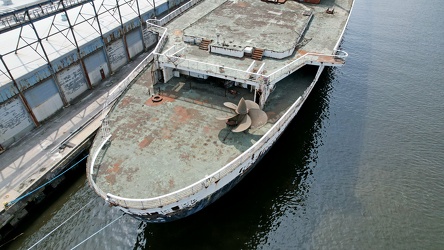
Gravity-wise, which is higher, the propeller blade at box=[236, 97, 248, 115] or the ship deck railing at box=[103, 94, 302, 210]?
the propeller blade at box=[236, 97, 248, 115]

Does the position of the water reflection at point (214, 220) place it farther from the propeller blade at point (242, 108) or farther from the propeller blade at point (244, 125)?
the propeller blade at point (242, 108)

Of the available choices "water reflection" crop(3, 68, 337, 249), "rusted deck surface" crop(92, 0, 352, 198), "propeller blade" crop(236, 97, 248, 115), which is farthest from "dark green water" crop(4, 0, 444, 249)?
"propeller blade" crop(236, 97, 248, 115)

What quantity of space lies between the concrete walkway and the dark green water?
305 cm

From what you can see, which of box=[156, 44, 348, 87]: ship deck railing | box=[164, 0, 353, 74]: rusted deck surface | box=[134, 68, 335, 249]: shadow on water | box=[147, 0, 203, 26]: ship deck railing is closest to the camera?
box=[134, 68, 335, 249]: shadow on water

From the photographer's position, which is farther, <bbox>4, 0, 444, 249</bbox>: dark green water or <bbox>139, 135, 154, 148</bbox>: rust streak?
<bbox>4, 0, 444, 249</bbox>: dark green water

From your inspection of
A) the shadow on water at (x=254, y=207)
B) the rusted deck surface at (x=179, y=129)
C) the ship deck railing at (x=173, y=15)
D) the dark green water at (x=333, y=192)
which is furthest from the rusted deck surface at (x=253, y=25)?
the shadow on water at (x=254, y=207)

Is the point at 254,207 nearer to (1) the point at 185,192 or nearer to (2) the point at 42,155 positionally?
(1) the point at 185,192

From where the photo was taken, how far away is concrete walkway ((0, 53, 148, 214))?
23609 mm

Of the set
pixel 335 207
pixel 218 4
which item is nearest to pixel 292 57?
pixel 335 207

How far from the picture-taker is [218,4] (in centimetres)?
4000

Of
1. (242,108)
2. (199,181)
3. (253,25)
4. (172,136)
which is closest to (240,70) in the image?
(242,108)

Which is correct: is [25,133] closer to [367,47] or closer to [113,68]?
[113,68]

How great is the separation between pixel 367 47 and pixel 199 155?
39.0 m

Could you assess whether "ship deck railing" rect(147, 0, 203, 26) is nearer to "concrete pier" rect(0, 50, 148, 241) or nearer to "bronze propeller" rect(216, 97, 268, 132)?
"concrete pier" rect(0, 50, 148, 241)
